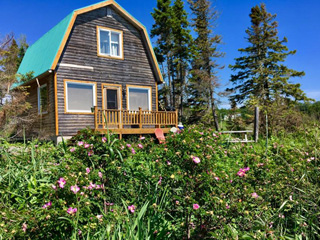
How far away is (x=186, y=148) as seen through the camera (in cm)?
Answer: 249

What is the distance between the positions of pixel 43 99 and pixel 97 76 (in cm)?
297

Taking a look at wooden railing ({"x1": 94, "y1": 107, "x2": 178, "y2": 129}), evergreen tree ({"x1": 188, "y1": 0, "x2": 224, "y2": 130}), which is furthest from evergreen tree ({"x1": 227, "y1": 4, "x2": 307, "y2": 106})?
wooden railing ({"x1": 94, "y1": 107, "x2": 178, "y2": 129})

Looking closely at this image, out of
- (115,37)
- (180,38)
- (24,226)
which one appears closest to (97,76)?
(115,37)

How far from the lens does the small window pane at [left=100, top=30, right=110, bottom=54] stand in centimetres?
1216

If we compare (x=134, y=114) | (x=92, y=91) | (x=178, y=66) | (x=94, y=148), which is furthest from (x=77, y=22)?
(x=178, y=66)

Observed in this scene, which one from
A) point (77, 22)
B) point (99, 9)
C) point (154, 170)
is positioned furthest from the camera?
point (99, 9)

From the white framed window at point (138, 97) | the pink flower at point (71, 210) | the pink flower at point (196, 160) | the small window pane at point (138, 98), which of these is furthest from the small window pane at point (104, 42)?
the pink flower at point (71, 210)

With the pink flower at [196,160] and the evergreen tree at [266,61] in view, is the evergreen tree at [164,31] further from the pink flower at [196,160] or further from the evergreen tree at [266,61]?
the pink flower at [196,160]

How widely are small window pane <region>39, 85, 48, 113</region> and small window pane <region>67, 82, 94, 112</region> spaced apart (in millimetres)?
1488

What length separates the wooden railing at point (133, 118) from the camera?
10.7 metres

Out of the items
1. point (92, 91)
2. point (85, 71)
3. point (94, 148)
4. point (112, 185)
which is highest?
point (85, 71)

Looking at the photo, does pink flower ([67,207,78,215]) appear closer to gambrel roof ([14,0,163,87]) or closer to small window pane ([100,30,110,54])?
gambrel roof ([14,0,163,87])

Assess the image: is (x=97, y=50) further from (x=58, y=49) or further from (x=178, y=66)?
(x=178, y=66)

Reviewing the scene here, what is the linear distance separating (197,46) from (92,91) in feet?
46.4
